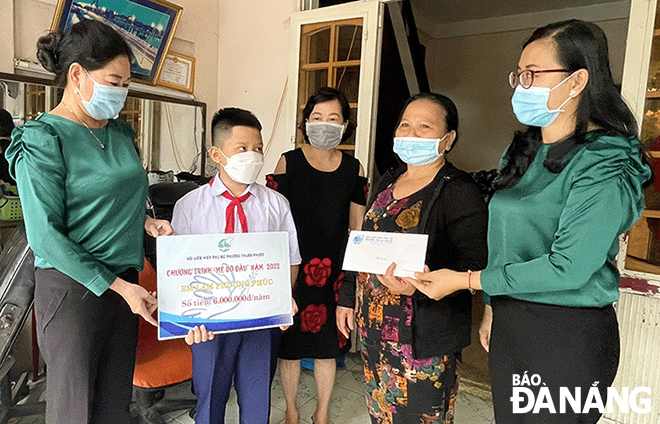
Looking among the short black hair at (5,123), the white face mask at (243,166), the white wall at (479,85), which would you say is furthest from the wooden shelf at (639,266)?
the white wall at (479,85)

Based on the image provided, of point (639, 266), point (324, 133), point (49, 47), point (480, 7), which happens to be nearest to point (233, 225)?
point (324, 133)

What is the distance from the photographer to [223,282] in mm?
1239

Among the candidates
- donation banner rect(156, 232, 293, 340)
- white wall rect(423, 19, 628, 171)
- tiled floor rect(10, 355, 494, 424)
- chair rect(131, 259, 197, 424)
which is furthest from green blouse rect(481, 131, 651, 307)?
white wall rect(423, 19, 628, 171)

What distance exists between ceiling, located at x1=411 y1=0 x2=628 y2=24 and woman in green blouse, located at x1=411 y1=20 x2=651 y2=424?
13.6 ft

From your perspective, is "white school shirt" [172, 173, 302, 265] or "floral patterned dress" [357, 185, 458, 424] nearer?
"floral patterned dress" [357, 185, 458, 424]

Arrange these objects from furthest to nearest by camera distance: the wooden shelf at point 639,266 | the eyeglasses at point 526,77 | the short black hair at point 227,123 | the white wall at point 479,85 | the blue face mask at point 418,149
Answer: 1. the white wall at point 479,85
2. the wooden shelf at point 639,266
3. the short black hair at point 227,123
4. the blue face mask at point 418,149
5. the eyeglasses at point 526,77

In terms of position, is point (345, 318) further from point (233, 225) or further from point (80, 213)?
point (80, 213)

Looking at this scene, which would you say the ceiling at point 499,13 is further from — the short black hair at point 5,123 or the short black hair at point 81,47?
the short black hair at point 81,47

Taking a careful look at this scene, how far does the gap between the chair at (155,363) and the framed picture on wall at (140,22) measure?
2.90 feet

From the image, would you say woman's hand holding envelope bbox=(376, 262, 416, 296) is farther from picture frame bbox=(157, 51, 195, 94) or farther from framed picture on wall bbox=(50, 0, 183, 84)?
picture frame bbox=(157, 51, 195, 94)

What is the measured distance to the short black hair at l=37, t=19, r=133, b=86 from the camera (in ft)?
3.73

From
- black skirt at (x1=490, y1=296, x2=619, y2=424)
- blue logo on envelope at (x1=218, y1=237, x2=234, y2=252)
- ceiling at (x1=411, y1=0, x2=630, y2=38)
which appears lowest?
black skirt at (x1=490, y1=296, x2=619, y2=424)

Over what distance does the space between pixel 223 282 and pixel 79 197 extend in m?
0.45

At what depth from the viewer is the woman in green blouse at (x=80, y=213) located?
3.52ft
